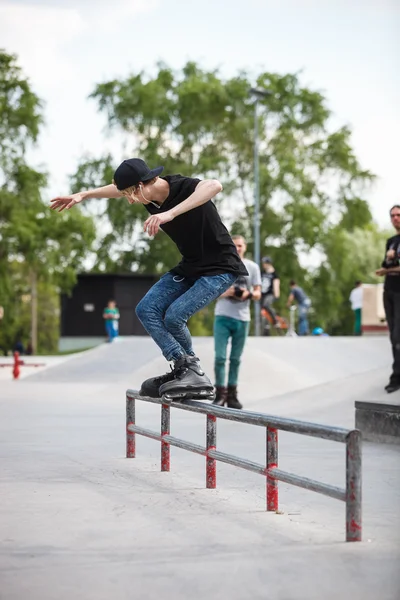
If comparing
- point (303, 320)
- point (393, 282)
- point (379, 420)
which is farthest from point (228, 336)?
point (303, 320)

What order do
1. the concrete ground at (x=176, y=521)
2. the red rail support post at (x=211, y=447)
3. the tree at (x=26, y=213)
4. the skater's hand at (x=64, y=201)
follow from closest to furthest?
the concrete ground at (x=176, y=521), the red rail support post at (x=211, y=447), the skater's hand at (x=64, y=201), the tree at (x=26, y=213)

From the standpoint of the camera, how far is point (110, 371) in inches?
727

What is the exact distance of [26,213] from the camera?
41625 millimetres

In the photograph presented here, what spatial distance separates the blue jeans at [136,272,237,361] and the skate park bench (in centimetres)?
285

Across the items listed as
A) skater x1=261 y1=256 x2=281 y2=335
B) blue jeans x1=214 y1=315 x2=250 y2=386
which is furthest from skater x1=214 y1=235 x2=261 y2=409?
skater x1=261 y1=256 x2=281 y2=335

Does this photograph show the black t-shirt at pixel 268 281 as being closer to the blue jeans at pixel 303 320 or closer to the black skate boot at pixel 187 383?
the blue jeans at pixel 303 320

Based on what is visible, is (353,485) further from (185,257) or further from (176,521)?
(185,257)

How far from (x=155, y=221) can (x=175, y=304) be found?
818 millimetres

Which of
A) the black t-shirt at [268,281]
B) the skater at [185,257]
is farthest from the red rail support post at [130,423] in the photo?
the black t-shirt at [268,281]

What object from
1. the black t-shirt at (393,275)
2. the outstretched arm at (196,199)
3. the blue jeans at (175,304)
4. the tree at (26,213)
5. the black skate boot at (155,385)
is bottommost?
the black skate boot at (155,385)

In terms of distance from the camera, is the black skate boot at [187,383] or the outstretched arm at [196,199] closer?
the outstretched arm at [196,199]

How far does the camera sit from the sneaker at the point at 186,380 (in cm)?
611

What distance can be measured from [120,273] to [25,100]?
932cm

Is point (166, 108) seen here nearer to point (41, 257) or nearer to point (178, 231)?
point (41, 257)
